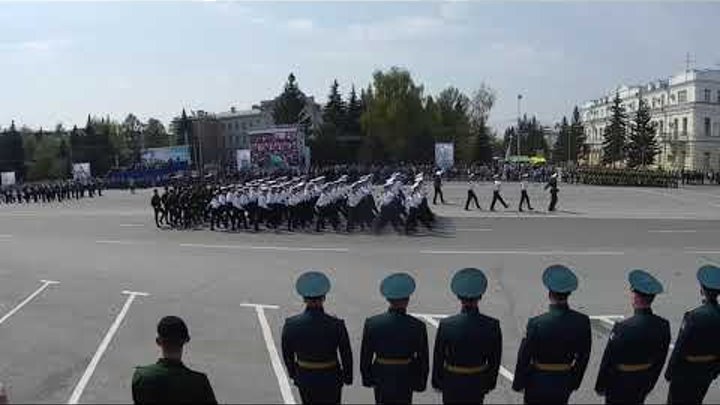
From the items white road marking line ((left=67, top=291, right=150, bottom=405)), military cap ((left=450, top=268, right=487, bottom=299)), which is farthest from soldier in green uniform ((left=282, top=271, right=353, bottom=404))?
white road marking line ((left=67, top=291, right=150, bottom=405))

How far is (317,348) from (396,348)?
59 centimetres

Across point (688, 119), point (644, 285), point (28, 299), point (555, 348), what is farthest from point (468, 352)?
point (688, 119)

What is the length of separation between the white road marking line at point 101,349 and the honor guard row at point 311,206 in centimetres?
1090

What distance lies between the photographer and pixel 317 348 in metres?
5.54

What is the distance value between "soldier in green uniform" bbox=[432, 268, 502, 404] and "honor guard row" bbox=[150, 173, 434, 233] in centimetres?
1771

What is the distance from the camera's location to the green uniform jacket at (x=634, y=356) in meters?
5.53

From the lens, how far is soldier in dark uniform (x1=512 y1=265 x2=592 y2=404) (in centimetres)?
542

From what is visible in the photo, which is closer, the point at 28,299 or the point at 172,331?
the point at 172,331

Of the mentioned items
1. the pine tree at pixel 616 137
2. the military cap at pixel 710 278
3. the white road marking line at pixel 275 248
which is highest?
the pine tree at pixel 616 137

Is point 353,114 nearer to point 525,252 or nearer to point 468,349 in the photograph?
point 525,252

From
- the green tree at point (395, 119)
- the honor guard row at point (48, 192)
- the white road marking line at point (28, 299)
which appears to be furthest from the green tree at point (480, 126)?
the white road marking line at point (28, 299)

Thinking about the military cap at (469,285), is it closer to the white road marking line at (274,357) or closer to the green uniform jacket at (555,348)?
the green uniform jacket at (555,348)

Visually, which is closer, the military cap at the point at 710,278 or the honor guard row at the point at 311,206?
the military cap at the point at 710,278

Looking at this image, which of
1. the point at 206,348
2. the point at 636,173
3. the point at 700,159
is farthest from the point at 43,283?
the point at 700,159
